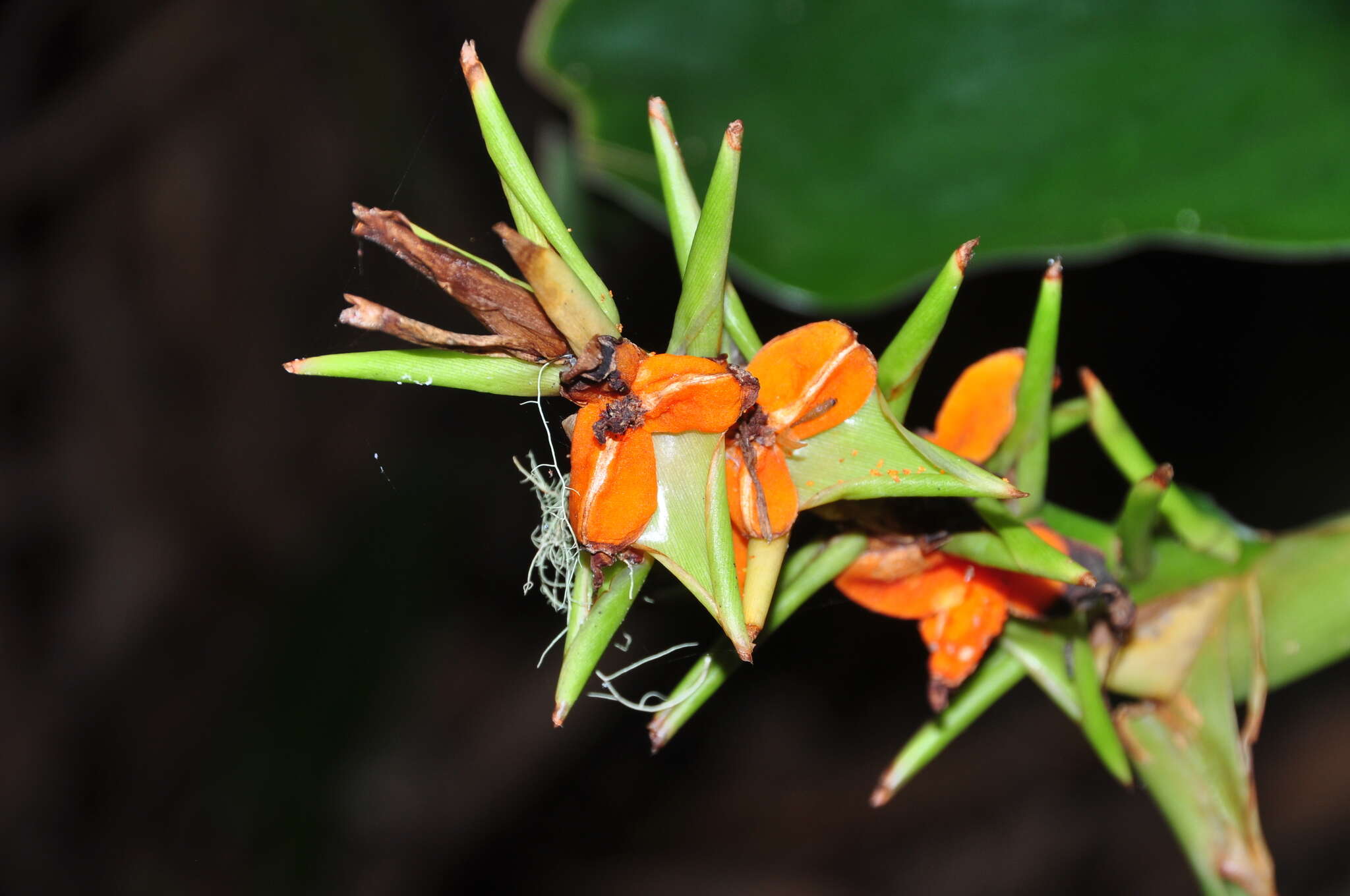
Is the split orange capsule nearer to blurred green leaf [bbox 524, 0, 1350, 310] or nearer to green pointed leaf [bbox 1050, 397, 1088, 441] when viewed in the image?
green pointed leaf [bbox 1050, 397, 1088, 441]

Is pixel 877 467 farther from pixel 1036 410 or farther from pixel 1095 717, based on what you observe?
pixel 1095 717

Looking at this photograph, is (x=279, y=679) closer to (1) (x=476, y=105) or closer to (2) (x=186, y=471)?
(2) (x=186, y=471)

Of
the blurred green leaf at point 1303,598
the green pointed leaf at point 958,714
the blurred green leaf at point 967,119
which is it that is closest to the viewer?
the green pointed leaf at point 958,714

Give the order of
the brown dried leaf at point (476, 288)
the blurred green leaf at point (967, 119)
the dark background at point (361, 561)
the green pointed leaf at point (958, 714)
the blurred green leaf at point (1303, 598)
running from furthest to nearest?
the dark background at point (361, 561), the blurred green leaf at point (967, 119), the blurred green leaf at point (1303, 598), the green pointed leaf at point (958, 714), the brown dried leaf at point (476, 288)

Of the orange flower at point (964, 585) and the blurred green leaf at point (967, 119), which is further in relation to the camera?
the blurred green leaf at point (967, 119)

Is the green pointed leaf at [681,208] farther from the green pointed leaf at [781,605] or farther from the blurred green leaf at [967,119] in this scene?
the blurred green leaf at [967,119]

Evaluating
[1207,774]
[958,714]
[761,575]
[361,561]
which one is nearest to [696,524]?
[761,575]

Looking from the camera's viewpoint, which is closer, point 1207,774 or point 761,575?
point 761,575

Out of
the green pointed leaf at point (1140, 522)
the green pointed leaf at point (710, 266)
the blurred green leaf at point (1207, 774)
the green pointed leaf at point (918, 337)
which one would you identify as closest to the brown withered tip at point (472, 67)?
the green pointed leaf at point (710, 266)
